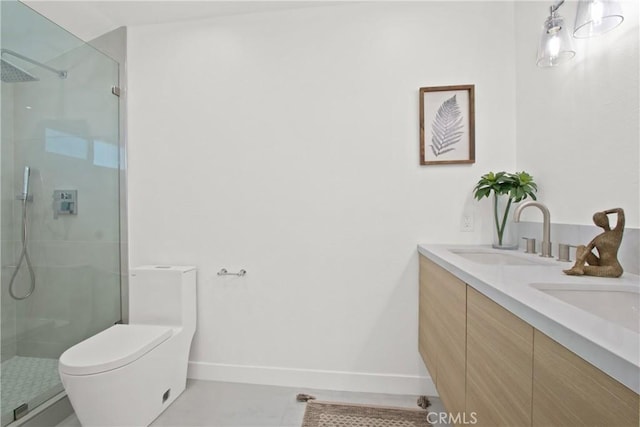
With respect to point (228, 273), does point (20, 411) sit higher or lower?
lower

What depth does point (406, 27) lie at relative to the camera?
179 cm

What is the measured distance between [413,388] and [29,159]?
2.64 m

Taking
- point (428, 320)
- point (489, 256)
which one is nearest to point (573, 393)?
point (428, 320)

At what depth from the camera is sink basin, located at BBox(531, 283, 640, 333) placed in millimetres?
853

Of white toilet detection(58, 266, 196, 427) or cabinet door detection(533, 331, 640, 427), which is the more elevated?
cabinet door detection(533, 331, 640, 427)

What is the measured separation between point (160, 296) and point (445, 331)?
1.65 metres

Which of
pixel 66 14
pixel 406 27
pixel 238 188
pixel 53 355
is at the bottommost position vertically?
pixel 53 355

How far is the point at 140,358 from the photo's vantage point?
55.2 inches

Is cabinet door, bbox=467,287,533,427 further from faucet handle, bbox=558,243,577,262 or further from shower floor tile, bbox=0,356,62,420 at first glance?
shower floor tile, bbox=0,356,62,420

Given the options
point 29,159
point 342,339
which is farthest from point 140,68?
point 342,339

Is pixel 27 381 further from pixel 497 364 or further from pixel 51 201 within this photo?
pixel 497 364

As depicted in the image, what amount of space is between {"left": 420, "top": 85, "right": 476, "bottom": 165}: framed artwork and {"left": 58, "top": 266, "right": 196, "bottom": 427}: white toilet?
5.70 feet

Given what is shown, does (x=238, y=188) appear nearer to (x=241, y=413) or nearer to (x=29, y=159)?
(x=29, y=159)

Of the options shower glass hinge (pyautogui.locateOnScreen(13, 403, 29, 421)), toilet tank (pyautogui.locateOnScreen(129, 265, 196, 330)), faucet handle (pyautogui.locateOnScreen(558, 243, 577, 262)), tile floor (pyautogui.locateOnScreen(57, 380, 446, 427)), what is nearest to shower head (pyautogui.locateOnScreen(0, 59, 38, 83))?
toilet tank (pyautogui.locateOnScreen(129, 265, 196, 330))
